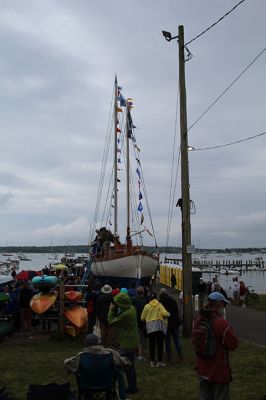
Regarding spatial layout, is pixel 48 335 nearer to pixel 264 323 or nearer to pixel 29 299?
pixel 29 299

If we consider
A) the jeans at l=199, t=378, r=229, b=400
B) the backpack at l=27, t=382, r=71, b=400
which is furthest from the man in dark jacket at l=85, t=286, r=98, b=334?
the jeans at l=199, t=378, r=229, b=400

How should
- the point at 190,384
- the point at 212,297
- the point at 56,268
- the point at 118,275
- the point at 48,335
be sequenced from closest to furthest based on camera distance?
the point at 212,297, the point at 190,384, the point at 48,335, the point at 118,275, the point at 56,268

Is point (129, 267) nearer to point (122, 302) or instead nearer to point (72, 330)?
point (72, 330)

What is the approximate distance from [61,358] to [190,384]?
330 cm

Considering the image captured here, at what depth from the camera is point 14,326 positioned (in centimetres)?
1399

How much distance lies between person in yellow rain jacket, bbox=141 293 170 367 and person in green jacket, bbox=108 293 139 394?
1.67 meters

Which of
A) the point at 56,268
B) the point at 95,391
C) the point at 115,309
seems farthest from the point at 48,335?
the point at 56,268

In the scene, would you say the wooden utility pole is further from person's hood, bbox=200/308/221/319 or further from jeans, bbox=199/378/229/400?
person's hood, bbox=200/308/221/319

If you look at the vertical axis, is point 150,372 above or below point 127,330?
below

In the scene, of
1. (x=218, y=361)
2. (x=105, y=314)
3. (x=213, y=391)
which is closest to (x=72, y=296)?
(x=105, y=314)

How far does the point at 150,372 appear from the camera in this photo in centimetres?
922

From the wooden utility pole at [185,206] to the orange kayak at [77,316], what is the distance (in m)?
2.86

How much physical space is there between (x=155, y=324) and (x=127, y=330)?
1.87m

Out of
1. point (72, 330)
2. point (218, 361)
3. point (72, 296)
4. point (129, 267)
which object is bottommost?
point (72, 330)
